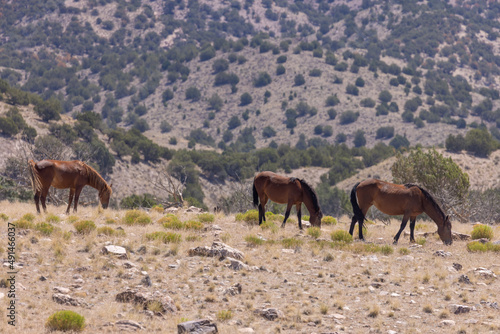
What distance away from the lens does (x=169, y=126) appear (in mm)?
169625

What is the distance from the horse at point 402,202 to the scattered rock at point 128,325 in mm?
11337

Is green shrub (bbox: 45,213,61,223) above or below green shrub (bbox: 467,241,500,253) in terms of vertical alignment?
below

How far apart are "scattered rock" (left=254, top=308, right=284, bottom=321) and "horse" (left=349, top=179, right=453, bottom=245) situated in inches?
345

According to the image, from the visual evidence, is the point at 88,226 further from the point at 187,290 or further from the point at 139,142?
the point at 139,142

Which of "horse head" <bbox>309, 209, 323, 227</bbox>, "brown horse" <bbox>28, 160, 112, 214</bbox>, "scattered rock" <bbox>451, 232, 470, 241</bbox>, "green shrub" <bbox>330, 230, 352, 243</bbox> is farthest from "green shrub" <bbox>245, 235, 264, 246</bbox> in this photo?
"brown horse" <bbox>28, 160, 112, 214</bbox>

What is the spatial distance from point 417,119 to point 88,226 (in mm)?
156728

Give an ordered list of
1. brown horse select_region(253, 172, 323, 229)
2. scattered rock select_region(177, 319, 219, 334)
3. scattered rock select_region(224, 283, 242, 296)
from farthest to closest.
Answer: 1. brown horse select_region(253, 172, 323, 229)
2. scattered rock select_region(224, 283, 242, 296)
3. scattered rock select_region(177, 319, 219, 334)

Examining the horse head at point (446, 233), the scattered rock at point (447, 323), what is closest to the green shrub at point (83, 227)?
the scattered rock at point (447, 323)

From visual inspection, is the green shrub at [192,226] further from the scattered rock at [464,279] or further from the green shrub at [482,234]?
the green shrub at [482,234]

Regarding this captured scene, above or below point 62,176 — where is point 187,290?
below

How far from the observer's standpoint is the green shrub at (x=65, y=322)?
36.5ft

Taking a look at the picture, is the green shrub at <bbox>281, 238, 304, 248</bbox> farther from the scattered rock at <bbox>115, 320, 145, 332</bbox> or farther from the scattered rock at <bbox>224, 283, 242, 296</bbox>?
the scattered rock at <bbox>115, 320, 145, 332</bbox>

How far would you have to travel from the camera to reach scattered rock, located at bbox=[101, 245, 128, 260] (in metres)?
15.6

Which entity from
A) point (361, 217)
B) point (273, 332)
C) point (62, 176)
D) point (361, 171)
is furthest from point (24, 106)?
point (273, 332)
